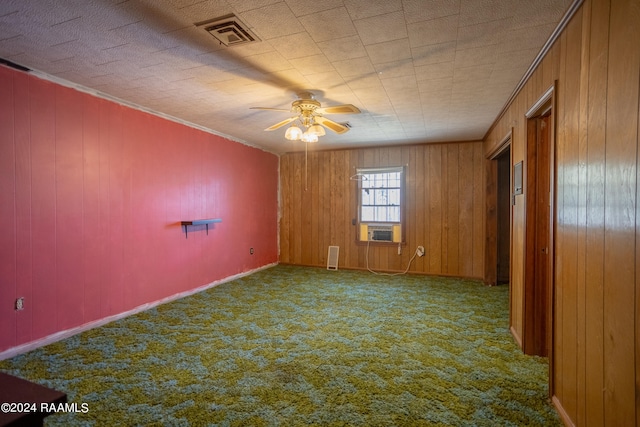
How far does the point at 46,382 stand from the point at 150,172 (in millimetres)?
2306

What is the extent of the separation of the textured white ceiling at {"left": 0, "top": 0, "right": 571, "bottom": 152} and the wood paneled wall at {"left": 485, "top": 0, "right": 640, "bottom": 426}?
1.53 feet

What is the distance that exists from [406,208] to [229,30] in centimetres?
444

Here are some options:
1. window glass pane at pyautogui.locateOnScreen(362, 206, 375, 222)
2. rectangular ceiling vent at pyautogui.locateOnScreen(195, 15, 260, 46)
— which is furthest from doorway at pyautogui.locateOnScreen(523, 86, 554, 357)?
window glass pane at pyautogui.locateOnScreen(362, 206, 375, 222)

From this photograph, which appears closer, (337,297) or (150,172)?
(150,172)

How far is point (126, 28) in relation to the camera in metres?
2.00

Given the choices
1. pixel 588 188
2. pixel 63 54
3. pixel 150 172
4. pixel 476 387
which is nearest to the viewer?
pixel 588 188

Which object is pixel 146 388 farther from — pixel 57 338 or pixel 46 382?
pixel 57 338

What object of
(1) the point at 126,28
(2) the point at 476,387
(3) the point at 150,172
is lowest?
(2) the point at 476,387

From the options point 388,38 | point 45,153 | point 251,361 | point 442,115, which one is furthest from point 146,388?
point 442,115

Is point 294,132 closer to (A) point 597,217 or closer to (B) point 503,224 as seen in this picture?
(A) point 597,217

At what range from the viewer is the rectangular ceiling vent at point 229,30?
1918 mm

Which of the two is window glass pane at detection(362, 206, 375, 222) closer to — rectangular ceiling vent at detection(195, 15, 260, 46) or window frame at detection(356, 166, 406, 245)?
window frame at detection(356, 166, 406, 245)

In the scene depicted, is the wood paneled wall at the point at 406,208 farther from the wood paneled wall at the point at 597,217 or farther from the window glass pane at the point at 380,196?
the wood paneled wall at the point at 597,217

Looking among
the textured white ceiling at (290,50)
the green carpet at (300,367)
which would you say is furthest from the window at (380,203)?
the textured white ceiling at (290,50)
